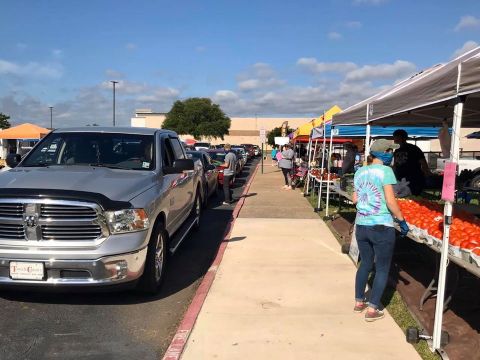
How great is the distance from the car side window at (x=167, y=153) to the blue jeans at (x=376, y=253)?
3103 millimetres

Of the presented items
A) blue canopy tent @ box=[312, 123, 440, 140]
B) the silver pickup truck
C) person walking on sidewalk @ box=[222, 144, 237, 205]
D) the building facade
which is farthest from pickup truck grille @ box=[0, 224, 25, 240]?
the building facade

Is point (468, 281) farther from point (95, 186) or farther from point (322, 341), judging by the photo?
point (95, 186)

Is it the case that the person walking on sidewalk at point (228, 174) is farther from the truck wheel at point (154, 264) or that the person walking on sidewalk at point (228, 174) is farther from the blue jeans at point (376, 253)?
the blue jeans at point (376, 253)

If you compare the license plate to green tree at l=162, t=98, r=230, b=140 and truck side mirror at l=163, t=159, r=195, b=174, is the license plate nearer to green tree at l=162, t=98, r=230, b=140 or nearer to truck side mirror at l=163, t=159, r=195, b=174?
truck side mirror at l=163, t=159, r=195, b=174

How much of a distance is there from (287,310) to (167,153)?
3.18m

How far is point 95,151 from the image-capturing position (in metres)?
6.35

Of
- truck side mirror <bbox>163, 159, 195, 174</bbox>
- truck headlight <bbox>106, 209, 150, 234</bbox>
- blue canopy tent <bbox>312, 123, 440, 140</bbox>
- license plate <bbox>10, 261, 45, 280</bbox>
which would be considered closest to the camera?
license plate <bbox>10, 261, 45, 280</bbox>

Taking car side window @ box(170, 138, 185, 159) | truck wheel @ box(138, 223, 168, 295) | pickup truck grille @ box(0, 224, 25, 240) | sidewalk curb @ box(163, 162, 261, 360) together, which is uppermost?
car side window @ box(170, 138, 185, 159)

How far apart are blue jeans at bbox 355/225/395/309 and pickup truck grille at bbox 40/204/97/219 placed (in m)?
2.77

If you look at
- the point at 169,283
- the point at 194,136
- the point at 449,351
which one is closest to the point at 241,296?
the point at 169,283

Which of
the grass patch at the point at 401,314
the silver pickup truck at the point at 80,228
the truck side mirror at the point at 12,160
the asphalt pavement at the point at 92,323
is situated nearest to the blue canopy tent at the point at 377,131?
the grass patch at the point at 401,314

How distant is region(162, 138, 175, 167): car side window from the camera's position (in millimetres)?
6804

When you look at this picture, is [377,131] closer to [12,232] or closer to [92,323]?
[92,323]

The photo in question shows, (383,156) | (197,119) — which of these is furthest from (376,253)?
(197,119)
